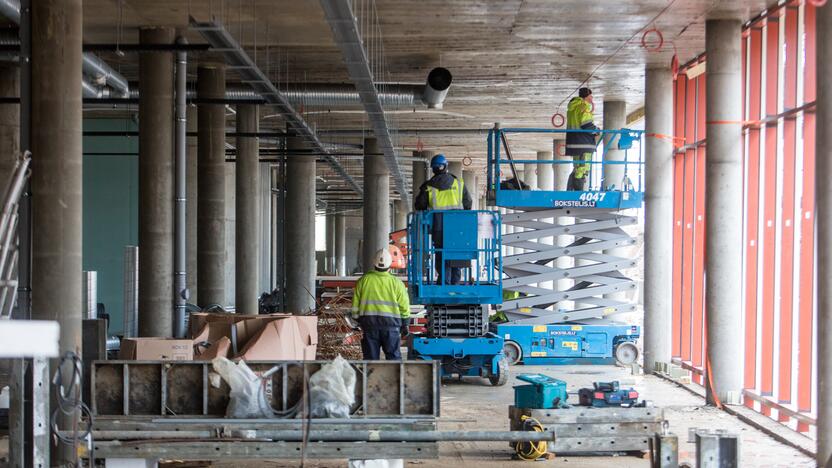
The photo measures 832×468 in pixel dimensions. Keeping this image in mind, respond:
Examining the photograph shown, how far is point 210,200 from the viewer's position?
2294 cm

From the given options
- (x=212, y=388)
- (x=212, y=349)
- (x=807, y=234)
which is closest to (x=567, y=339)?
(x=807, y=234)

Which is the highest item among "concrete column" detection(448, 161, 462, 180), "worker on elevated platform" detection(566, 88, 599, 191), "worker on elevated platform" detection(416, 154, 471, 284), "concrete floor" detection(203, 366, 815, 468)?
"concrete column" detection(448, 161, 462, 180)

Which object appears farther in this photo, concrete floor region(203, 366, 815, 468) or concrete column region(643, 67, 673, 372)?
concrete column region(643, 67, 673, 372)

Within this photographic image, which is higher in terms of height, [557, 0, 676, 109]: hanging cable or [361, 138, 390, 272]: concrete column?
[557, 0, 676, 109]: hanging cable

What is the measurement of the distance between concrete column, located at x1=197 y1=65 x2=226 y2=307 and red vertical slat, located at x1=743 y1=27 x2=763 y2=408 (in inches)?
469

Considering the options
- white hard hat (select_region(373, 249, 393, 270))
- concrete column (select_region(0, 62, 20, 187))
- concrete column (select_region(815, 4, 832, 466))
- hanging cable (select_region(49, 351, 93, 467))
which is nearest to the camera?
hanging cable (select_region(49, 351, 93, 467))

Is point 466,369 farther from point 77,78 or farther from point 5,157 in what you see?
point 5,157

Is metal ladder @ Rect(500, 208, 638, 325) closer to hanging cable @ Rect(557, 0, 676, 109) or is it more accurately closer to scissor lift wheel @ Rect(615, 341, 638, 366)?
scissor lift wheel @ Rect(615, 341, 638, 366)

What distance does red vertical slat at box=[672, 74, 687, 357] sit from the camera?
2036 cm

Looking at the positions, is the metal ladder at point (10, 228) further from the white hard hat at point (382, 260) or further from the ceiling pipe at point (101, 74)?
the ceiling pipe at point (101, 74)

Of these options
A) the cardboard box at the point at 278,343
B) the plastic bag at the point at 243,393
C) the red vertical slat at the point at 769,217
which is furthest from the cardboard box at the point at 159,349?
the red vertical slat at the point at 769,217

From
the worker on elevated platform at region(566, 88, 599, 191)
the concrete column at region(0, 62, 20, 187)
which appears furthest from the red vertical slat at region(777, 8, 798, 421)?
the concrete column at region(0, 62, 20, 187)

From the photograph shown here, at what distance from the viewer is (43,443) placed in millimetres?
6316

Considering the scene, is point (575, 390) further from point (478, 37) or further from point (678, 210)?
point (478, 37)
